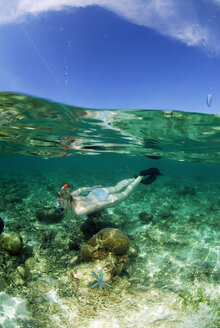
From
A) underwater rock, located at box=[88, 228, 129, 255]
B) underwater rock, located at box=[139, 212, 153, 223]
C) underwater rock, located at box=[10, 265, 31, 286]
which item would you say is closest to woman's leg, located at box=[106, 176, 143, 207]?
underwater rock, located at box=[88, 228, 129, 255]

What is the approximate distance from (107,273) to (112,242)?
38.7 inches

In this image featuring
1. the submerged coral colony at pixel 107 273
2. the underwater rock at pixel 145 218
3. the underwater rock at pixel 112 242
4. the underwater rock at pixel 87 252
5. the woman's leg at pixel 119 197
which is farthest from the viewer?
the underwater rock at pixel 145 218

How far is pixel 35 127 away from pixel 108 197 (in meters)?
7.98

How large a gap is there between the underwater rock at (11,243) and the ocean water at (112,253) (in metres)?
0.23

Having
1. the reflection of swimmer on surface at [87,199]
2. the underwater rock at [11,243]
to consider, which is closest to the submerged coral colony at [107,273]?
the underwater rock at [11,243]

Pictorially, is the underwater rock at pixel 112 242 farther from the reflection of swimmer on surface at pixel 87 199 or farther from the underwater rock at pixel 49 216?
the underwater rock at pixel 49 216

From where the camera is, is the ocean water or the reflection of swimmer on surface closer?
the ocean water

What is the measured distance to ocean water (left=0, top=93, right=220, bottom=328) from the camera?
4.60 metres

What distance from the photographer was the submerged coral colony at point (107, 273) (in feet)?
14.7

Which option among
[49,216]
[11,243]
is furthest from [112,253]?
[49,216]

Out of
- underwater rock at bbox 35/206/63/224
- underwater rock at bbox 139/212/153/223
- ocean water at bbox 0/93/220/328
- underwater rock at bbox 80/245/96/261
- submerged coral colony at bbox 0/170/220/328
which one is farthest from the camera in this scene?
underwater rock at bbox 139/212/153/223

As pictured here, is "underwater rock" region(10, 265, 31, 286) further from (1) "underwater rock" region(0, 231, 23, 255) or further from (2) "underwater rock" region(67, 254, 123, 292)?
(2) "underwater rock" region(67, 254, 123, 292)

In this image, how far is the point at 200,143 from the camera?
53.0 feet

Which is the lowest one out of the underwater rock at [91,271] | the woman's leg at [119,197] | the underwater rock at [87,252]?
the underwater rock at [91,271]
